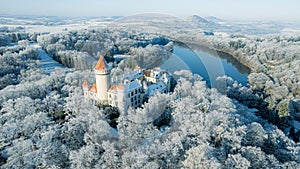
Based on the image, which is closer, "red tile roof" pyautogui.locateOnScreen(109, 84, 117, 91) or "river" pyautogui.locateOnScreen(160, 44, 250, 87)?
"red tile roof" pyautogui.locateOnScreen(109, 84, 117, 91)

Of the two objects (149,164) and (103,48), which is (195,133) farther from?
(103,48)

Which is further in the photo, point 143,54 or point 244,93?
point 143,54

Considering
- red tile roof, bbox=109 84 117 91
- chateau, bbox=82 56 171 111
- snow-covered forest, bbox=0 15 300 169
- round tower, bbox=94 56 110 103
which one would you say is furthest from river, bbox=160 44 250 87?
round tower, bbox=94 56 110 103

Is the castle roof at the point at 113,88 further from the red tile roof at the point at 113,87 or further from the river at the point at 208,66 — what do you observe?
the river at the point at 208,66

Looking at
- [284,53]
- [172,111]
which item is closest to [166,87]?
[172,111]

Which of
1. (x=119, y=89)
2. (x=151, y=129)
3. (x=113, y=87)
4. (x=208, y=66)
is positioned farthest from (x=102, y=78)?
(x=208, y=66)

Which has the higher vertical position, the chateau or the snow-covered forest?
the chateau

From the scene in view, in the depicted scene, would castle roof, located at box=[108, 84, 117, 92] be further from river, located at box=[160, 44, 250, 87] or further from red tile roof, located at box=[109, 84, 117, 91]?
river, located at box=[160, 44, 250, 87]
